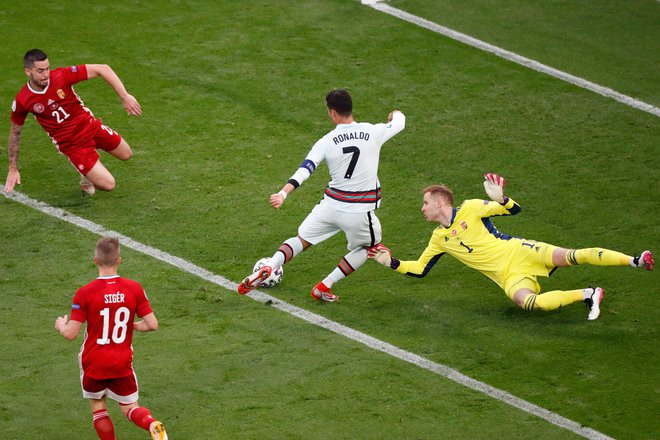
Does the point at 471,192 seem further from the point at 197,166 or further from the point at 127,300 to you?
the point at 127,300

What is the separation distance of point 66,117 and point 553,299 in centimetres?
577

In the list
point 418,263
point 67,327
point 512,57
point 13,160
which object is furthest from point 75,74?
point 512,57

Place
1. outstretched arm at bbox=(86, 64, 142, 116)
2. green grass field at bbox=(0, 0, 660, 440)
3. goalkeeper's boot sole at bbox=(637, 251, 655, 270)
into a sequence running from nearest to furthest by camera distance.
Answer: green grass field at bbox=(0, 0, 660, 440), goalkeeper's boot sole at bbox=(637, 251, 655, 270), outstretched arm at bbox=(86, 64, 142, 116)

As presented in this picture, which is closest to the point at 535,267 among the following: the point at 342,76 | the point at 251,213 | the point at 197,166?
the point at 251,213

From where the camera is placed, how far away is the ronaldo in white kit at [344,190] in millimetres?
9570

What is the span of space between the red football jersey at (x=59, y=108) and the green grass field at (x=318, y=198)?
0.84m

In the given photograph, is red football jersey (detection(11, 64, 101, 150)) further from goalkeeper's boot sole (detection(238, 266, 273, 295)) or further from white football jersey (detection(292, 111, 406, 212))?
white football jersey (detection(292, 111, 406, 212))

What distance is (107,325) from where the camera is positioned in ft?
23.7

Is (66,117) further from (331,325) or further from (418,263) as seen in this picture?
(418,263)

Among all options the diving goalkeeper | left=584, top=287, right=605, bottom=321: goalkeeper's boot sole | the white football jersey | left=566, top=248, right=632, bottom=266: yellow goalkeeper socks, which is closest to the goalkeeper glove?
the diving goalkeeper

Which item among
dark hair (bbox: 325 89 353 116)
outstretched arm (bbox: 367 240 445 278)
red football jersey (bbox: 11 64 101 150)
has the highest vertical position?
dark hair (bbox: 325 89 353 116)

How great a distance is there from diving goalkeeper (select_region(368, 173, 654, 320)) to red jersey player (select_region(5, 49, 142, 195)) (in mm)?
3740

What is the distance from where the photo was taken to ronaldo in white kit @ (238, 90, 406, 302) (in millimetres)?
9570

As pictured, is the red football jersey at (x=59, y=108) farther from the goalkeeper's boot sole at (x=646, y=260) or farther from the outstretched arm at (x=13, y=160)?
the goalkeeper's boot sole at (x=646, y=260)
